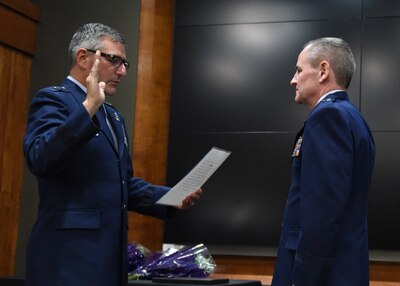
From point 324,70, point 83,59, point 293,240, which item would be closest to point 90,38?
point 83,59

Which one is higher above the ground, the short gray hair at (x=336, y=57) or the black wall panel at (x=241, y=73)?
the black wall panel at (x=241, y=73)

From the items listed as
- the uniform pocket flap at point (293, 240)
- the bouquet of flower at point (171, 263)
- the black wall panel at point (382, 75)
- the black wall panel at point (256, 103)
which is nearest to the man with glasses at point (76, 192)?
the uniform pocket flap at point (293, 240)

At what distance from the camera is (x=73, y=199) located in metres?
2.36

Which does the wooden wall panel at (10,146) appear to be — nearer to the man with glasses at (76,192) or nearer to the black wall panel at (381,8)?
the black wall panel at (381,8)

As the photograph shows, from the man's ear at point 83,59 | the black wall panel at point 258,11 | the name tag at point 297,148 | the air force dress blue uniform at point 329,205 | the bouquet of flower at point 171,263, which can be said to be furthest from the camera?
the black wall panel at point 258,11

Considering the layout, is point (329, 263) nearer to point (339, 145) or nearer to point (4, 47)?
point (339, 145)

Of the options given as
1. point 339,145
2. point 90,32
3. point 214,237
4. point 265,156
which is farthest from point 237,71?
point 339,145

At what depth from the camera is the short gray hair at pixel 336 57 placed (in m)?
2.51

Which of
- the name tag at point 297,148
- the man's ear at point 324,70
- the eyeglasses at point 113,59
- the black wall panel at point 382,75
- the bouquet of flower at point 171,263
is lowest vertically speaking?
the bouquet of flower at point 171,263

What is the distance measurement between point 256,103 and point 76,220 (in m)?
3.04

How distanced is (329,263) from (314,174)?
0.90 ft

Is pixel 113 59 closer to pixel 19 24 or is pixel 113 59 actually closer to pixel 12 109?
pixel 12 109

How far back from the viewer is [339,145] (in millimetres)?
2248

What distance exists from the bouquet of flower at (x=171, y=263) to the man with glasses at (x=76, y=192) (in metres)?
1.15
